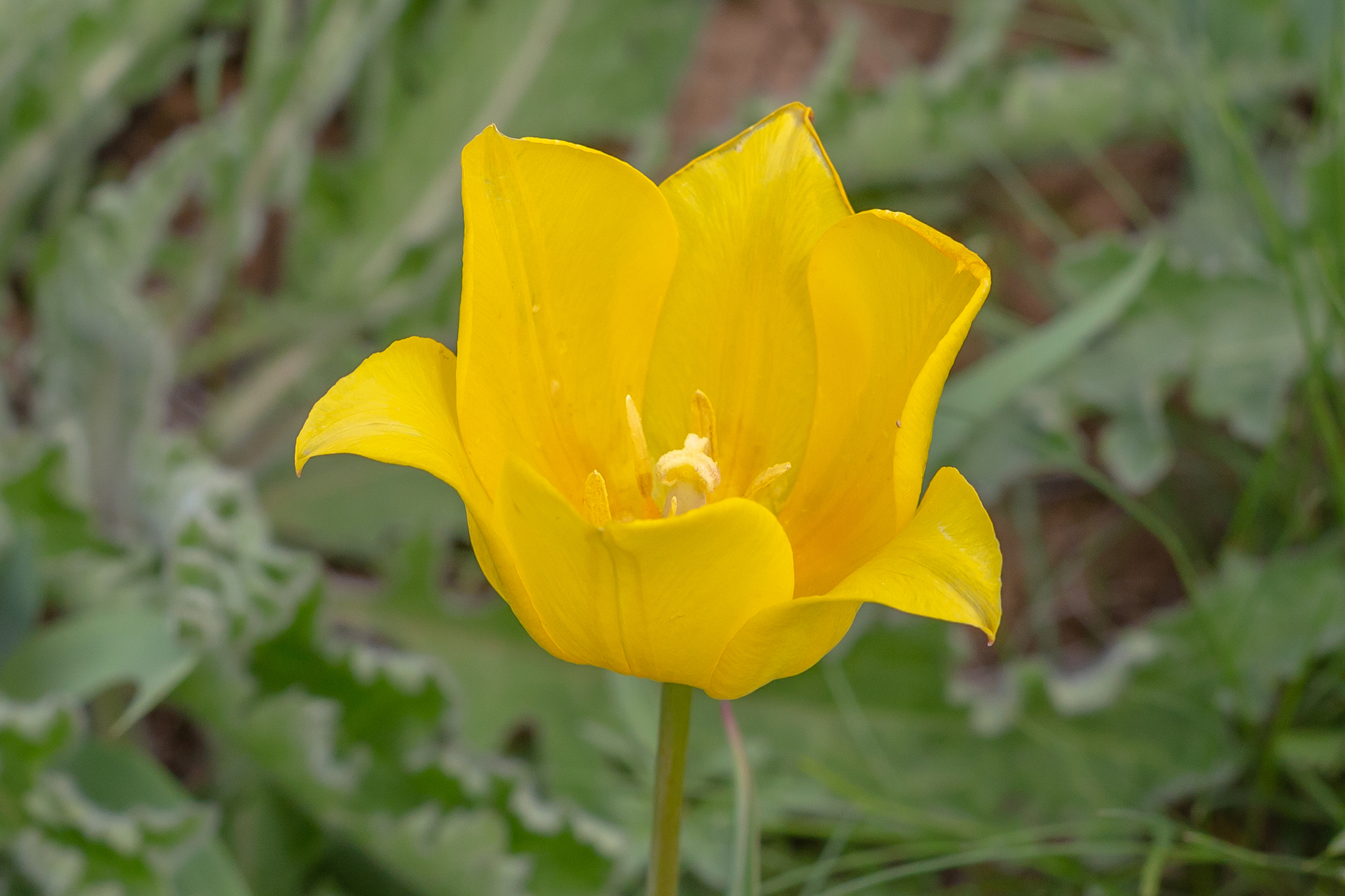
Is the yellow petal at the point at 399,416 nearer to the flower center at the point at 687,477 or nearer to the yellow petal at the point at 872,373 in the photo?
the flower center at the point at 687,477

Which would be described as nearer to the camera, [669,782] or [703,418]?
[669,782]

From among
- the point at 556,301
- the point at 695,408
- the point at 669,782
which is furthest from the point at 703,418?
the point at 669,782

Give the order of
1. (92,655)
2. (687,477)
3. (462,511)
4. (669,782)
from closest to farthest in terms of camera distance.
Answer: (669,782) → (687,477) → (92,655) → (462,511)

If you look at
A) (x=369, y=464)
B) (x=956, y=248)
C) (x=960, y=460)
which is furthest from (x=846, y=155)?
(x=956, y=248)

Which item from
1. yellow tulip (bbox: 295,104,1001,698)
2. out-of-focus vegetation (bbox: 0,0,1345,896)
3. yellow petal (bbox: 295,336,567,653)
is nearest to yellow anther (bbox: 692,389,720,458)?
yellow tulip (bbox: 295,104,1001,698)

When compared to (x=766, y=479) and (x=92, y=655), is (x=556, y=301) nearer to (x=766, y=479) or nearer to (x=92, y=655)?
(x=766, y=479)

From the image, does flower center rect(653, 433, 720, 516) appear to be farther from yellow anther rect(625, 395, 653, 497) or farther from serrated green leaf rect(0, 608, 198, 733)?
serrated green leaf rect(0, 608, 198, 733)
